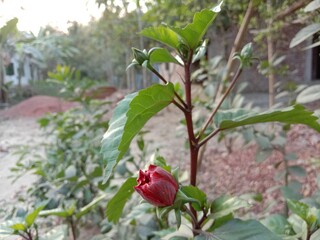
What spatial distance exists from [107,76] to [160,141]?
7208 millimetres

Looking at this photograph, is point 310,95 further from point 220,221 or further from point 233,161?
point 233,161

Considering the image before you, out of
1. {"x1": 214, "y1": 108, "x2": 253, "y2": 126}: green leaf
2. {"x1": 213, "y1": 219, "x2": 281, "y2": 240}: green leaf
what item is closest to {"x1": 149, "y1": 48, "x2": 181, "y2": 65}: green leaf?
{"x1": 214, "y1": 108, "x2": 253, "y2": 126}: green leaf

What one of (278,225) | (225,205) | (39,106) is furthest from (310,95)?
(39,106)

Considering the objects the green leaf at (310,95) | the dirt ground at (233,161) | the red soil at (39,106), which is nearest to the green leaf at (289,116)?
the green leaf at (310,95)

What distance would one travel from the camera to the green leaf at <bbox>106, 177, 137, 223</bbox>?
18.6 inches

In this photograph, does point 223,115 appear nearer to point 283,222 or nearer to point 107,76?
point 283,222

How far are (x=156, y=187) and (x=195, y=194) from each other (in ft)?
0.33

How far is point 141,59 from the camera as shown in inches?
17.0

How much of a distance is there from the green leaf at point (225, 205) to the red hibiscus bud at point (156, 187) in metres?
0.11

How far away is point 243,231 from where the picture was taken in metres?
0.42

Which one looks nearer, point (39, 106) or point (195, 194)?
point (195, 194)

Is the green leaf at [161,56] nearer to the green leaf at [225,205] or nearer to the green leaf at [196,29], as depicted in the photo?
the green leaf at [196,29]

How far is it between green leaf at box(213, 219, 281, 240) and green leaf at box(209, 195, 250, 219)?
0.01 metres

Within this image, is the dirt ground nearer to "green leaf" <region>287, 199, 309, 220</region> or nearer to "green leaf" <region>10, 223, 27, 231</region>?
"green leaf" <region>10, 223, 27, 231</region>
